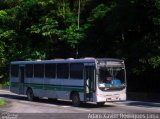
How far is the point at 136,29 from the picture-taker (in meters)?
35.1

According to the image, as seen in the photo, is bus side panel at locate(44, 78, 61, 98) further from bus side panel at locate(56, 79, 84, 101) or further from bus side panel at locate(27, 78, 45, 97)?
bus side panel at locate(27, 78, 45, 97)

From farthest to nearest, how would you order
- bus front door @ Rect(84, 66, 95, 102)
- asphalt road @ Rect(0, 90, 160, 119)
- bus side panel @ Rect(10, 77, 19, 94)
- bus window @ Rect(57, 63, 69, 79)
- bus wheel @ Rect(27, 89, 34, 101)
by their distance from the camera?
bus side panel @ Rect(10, 77, 19, 94) → bus wheel @ Rect(27, 89, 34, 101) → bus window @ Rect(57, 63, 69, 79) → bus front door @ Rect(84, 66, 95, 102) → asphalt road @ Rect(0, 90, 160, 119)

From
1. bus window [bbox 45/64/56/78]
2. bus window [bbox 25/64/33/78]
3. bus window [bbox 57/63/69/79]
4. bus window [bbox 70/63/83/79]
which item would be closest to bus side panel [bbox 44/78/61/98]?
bus window [bbox 45/64/56/78]

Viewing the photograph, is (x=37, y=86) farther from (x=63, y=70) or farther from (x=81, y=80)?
(x=81, y=80)

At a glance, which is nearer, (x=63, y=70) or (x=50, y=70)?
(x=63, y=70)

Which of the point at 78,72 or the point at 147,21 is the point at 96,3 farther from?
the point at 78,72

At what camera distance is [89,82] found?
25.8 meters

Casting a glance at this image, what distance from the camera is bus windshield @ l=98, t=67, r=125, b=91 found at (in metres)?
25.4

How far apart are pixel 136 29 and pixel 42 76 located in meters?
8.61

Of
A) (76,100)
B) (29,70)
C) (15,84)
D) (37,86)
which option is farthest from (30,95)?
(76,100)

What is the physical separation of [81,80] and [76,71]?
800 millimetres

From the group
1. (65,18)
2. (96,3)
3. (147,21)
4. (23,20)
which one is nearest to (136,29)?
(147,21)

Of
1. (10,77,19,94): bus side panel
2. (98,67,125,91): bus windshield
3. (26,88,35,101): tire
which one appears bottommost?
(26,88,35,101): tire

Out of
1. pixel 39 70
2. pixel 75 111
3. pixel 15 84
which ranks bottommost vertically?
pixel 75 111
